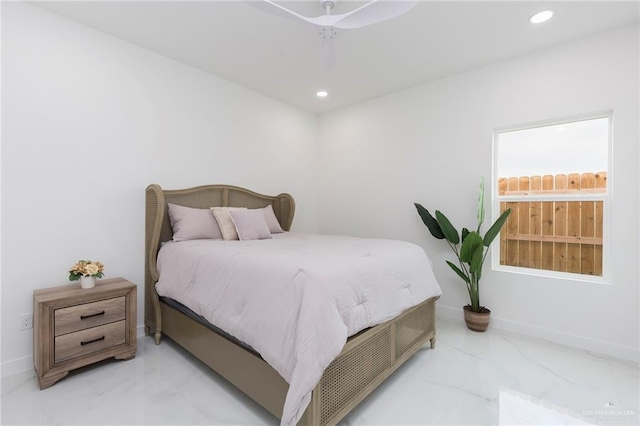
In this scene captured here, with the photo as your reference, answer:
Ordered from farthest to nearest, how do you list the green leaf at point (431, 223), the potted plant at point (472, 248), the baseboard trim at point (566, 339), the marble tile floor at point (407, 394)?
the green leaf at point (431, 223), the potted plant at point (472, 248), the baseboard trim at point (566, 339), the marble tile floor at point (407, 394)

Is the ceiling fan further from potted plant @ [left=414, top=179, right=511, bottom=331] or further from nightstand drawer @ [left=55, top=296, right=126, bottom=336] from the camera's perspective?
nightstand drawer @ [left=55, top=296, right=126, bottom=336]

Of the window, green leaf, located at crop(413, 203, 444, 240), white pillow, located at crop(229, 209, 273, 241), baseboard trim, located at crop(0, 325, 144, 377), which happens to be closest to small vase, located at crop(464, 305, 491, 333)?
the window

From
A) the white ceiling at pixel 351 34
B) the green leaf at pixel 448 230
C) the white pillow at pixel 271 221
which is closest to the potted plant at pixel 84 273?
the white pillow at pixel 271 221

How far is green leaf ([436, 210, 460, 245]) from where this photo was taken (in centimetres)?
301

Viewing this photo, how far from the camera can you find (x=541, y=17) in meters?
2.29

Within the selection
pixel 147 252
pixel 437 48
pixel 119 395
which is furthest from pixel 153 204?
pixel 437 48

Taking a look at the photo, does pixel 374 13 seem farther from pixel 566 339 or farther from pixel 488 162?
pixel 566 339

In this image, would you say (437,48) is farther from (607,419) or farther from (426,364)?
(607,419)

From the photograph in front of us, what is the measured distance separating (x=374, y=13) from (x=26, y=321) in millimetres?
3198

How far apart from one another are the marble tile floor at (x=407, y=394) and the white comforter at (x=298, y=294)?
1.57 feet

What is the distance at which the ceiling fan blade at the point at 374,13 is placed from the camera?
167 centimetres

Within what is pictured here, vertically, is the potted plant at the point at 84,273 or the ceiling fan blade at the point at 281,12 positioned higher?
the ceiling fan blade at the point at 281,12

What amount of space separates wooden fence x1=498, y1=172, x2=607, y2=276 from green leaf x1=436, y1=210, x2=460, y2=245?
1.86ft

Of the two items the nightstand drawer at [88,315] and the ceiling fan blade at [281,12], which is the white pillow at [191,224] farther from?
the ceiling fan blade at [281,12]
